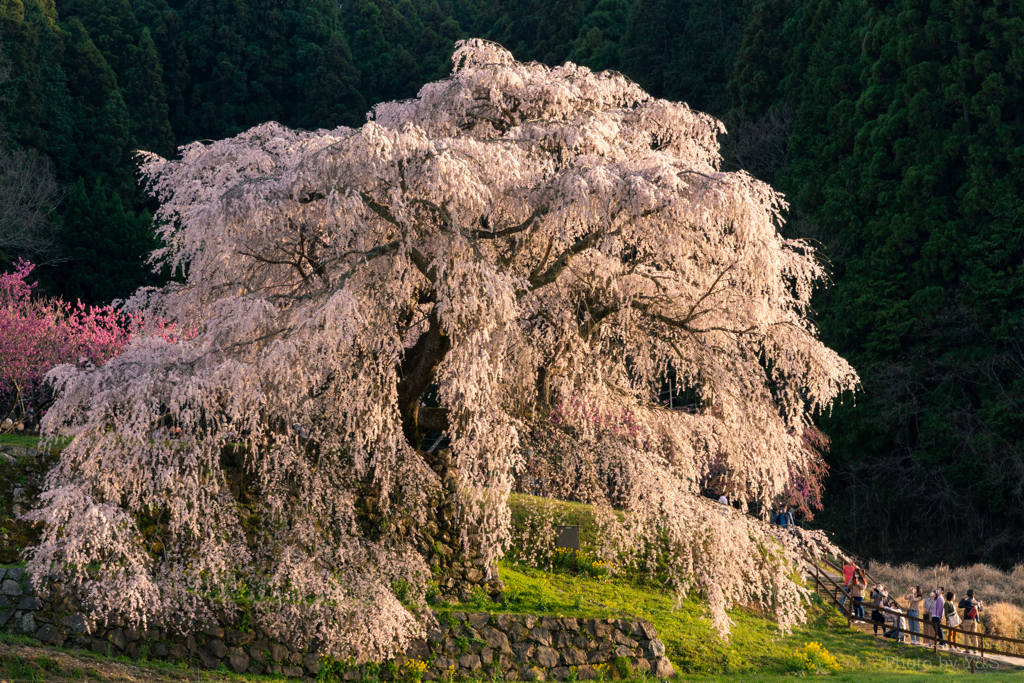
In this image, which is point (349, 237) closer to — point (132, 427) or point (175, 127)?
point (132, 427)

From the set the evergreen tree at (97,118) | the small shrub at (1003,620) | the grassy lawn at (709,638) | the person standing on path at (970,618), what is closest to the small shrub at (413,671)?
the grassy lawn at (709,638)

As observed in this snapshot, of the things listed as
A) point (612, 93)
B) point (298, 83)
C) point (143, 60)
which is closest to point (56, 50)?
point (143, 60)

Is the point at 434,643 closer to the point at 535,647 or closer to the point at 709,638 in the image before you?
the point at 535,647

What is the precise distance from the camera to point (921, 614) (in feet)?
58.2

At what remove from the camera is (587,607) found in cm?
1307

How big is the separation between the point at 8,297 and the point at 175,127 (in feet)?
82.3

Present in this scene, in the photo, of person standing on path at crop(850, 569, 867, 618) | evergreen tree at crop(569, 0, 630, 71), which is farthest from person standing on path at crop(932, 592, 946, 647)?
evergreen tree at crop(569, 0, 630, 71)

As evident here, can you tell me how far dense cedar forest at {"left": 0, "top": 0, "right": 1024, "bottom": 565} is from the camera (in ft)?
80.8

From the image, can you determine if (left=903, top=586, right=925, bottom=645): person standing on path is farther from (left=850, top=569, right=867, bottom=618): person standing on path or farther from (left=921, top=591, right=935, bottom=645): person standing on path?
(left=850, top=569, right=867, bottom=618): person standing on path

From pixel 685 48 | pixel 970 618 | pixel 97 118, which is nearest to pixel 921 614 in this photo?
pixel 970 618

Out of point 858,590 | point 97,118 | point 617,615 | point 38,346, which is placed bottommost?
point 617,615

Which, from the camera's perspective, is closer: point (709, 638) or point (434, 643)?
point (434, 643)

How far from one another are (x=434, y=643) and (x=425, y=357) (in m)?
3.70

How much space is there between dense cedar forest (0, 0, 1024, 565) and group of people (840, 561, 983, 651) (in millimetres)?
6774
